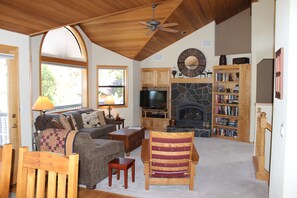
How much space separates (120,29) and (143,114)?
11.1 ft

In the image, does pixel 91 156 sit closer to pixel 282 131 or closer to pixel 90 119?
pixel 282 131

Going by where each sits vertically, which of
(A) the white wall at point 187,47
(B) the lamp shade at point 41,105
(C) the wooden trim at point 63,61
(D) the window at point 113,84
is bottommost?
(B) the lamp shade at point 41,105

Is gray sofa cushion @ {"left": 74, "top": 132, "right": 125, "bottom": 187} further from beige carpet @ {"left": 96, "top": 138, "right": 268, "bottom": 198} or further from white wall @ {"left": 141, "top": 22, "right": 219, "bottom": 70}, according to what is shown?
white wall @ {"left": 141, "top": 22, "right": 219, "bottom": 70}

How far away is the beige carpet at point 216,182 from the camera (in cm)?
357

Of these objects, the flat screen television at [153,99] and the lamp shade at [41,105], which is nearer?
the lamp shade at [41,105]

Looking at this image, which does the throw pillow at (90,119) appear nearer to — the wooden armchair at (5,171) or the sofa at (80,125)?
the sofa at (80,125)

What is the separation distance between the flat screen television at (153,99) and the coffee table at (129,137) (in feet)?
7.89

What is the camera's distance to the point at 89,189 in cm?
367

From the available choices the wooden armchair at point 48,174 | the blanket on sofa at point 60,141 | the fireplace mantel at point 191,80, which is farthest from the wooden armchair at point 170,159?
the fireplace mantel at point 191,80

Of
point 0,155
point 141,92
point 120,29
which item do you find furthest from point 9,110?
point 141,92

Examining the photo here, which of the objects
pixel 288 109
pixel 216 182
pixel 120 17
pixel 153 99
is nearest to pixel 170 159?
pixel 216 182

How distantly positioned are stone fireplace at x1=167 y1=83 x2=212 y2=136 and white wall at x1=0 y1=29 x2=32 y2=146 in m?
4.69

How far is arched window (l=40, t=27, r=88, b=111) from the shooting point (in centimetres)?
603

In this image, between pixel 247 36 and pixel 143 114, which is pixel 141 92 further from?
pixel 247 36
